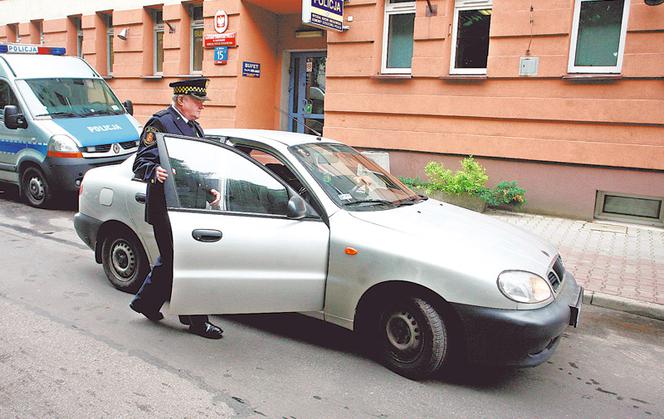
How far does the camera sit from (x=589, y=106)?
353 inches

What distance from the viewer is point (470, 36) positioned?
1022cm

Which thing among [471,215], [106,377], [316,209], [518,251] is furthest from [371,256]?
[106,377]

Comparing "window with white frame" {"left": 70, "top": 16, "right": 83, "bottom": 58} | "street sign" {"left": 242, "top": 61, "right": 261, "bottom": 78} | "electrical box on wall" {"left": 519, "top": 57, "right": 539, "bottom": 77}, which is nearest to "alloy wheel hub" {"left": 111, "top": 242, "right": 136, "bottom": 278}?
"electrical box on wall" {"left": 519, "top": 57, "right": 539, "bottom": 77}

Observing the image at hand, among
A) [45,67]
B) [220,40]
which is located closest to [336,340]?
[45,67]

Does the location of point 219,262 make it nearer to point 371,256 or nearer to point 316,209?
point 316,209

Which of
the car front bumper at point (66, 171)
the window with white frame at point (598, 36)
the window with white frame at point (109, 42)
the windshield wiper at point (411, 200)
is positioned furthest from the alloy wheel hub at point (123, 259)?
the window with white frame at point (109, 42)

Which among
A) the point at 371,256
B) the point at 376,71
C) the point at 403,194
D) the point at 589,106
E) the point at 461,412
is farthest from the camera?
the point at 376,71

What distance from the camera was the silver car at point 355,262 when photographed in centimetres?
362

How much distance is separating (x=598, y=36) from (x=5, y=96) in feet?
31.8

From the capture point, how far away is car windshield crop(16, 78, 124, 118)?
375 inches

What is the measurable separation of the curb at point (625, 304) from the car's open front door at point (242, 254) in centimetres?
303

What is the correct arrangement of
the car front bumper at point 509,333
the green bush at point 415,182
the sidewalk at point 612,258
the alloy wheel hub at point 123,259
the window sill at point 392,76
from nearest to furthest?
the car front bumper at point 509,333
the alloy wheel hub at point 123,259
the sidewalk at point 612,258
the green bush at point 415,182
the window sill at point 392,76

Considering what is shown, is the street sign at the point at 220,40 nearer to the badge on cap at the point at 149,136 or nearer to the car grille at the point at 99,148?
the car grille at the point at 99,148

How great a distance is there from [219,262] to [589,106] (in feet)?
23.4
